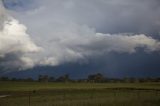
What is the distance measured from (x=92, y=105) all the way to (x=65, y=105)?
3.27 meters

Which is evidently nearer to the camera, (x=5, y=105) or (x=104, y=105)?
(x=104, y=105)

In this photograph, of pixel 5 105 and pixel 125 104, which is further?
pixel 5 105

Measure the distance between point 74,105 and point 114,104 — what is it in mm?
4403

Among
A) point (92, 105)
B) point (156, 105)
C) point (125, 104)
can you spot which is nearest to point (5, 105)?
point (92, 105)

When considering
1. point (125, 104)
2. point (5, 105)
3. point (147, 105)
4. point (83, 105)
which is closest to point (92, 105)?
point (83, 105)

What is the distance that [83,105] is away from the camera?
36875 mm

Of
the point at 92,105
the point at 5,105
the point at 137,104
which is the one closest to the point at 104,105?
the point at 92,105

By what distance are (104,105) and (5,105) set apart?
11832 mm

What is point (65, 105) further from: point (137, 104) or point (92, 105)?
point (137, 104)

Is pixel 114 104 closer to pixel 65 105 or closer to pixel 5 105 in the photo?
pixel 65 105

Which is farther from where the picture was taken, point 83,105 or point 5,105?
point 5,105

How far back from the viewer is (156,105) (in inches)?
1490

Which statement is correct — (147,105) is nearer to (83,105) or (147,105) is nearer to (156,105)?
(156,105)

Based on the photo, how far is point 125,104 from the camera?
1475 inches
